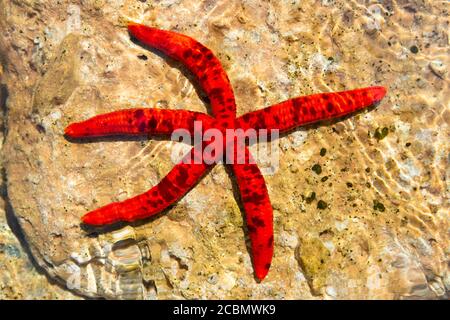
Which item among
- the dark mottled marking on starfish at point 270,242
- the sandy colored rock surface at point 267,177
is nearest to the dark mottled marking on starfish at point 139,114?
the sandy colored rock surface at point 267,177

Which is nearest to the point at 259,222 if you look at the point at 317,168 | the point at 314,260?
the point at 314,260

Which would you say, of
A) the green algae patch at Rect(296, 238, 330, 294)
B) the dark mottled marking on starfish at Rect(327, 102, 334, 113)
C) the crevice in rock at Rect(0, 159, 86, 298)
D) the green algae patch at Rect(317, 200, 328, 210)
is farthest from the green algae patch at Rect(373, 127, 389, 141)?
the crevice in rock at Rect(0, 159, 86, 298)

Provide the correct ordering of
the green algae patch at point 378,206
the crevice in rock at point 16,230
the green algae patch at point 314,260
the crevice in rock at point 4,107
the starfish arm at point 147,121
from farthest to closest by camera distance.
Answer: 1. the crevice in rock at point 4,107
2. the crevice in rock at point 16,230
3. the green algae patch at point 378,206
4. the green algae patch at point 314,260
5. the starfish arm at point 147,121

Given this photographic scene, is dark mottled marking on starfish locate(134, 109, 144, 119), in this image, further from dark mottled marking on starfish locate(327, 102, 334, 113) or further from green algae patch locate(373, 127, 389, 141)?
green algae patch locate(373, 127, 389, 141)

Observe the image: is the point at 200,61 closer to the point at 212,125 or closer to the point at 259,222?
the point at 212,125

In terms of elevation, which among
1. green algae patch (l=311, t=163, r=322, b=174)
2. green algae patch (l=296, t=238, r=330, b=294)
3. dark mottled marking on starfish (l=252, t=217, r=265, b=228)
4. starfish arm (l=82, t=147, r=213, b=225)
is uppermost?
green algae patch (l=311, t=163, r=322, b=174)

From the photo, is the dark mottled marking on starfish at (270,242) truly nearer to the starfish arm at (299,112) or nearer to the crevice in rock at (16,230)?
the starfish arm at (299,112)
